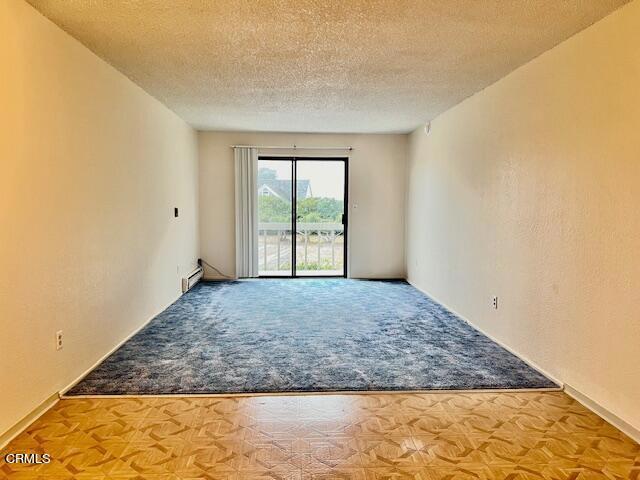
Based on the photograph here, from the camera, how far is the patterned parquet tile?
1.97m

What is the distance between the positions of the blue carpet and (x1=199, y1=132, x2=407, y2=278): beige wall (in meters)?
1.68

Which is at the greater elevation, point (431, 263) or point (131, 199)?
point (131, 199)

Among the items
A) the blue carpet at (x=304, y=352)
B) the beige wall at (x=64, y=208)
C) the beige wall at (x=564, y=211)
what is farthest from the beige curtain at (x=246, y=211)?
the beige wall at (x=564, y=211)

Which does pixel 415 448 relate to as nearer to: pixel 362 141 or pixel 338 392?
pixel 338 392

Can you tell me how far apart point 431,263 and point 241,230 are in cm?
290

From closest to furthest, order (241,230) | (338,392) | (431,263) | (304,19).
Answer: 1. (304,19)
2. (338,392)
3. (431,263)
4. (241,230)

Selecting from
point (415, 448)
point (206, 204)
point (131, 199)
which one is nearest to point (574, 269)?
point (415, 448)

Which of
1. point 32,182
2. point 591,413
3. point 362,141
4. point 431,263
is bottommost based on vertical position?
point 591,413

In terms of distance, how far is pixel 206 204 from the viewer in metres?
6.96

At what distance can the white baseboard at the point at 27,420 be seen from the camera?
7.10 ft

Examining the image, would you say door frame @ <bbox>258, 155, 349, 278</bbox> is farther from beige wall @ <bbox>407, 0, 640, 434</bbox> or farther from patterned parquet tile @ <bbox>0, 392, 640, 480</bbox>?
patterned parquet tile @ <bbox>0, 392, 640, 480</bbox>

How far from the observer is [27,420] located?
2357 mm

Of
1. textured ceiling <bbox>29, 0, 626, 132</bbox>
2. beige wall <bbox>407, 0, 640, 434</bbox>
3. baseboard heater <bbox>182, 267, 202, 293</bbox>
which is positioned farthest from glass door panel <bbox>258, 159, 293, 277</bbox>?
beige wall <bbox>407, 0, 640, 434</bbox>

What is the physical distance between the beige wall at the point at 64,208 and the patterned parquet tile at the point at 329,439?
0.41m
